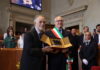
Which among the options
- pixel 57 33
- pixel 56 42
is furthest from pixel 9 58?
pixel 56 42

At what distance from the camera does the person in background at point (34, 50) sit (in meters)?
2.71

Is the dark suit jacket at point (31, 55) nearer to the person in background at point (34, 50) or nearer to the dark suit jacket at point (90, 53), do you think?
the person in background at point (34, 50)

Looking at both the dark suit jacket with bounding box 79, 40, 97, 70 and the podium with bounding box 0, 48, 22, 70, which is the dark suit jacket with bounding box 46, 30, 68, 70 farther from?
the podium with bounding box 0, 48, 22, 70

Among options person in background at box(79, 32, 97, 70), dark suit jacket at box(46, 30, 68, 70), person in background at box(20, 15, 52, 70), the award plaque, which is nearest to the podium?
person in background at box(79, 32, 97, 70)

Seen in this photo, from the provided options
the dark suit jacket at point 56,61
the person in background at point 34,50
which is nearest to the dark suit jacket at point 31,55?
the person in background at point 34,50

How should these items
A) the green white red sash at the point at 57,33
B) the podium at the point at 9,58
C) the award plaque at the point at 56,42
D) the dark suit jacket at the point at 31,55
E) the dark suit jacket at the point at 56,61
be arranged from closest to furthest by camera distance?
the dark suit jacket at the point at 31,55, the award plaque at the point at 56,42, the dark suit jacket at the point at 56,61, the green white red sash at the point at 57,33, the podium at the point at 9,58

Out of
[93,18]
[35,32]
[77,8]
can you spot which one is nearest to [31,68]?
[35,32]

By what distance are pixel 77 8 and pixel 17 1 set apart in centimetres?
338

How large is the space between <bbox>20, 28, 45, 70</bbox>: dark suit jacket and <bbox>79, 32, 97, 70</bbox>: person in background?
1.89 meters

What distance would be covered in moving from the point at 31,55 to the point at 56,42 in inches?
20.0

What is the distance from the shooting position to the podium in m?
4.60

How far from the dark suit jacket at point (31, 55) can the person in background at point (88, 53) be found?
1890mm

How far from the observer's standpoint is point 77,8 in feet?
37.3

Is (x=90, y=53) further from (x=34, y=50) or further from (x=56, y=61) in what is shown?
(x=34, y=50)
